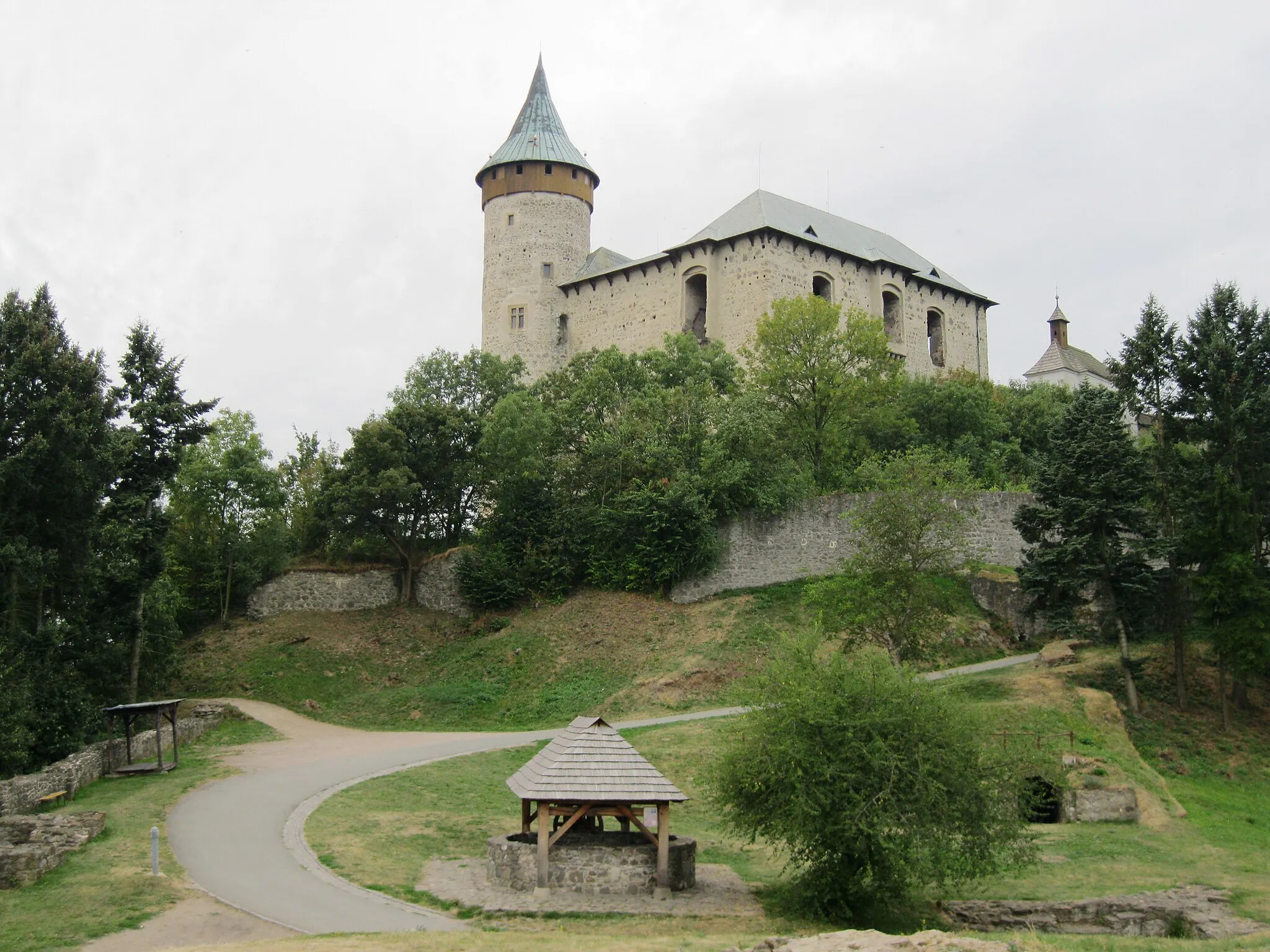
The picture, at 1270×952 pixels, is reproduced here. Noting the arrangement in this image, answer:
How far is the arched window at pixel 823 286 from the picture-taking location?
48003 mm

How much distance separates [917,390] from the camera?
43.3 m

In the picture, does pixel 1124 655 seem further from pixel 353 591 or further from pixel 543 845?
pixel 353 591

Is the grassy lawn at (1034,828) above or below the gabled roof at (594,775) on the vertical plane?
below

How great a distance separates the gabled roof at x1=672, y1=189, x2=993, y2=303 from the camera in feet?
157

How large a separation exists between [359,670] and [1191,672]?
21595mm

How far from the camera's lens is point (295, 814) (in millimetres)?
17797

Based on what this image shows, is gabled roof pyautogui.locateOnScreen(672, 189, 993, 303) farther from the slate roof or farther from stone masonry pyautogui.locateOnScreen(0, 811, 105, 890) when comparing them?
stone masonry pyautogui.locateOnScreen(0, 811, 105, 890)

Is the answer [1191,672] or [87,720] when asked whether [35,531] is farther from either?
[1191,672]

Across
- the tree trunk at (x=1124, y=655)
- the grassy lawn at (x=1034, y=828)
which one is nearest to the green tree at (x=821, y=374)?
the tree trunk at (x=1124, y=655)

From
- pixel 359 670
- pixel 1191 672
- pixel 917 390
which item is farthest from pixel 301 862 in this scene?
pixel 917 390

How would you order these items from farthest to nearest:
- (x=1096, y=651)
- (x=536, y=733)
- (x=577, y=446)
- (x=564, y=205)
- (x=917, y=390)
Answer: (x=564, y=205), (x=917, y=390), (x=577, y=446), (x=1096, y=651), (x=536, y=733)

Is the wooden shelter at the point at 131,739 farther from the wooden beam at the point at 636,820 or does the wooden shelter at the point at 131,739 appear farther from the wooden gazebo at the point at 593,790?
the wooden beam at the point at 636,820

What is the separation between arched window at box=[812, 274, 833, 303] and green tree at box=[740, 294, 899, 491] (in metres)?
7.64

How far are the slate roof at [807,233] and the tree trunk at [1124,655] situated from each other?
80.0 feet
